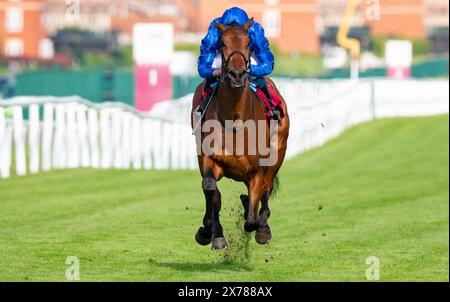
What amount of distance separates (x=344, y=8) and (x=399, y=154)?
60854mm

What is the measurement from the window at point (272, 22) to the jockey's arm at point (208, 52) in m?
79.7

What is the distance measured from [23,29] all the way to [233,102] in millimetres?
83342

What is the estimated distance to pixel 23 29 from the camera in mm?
92812

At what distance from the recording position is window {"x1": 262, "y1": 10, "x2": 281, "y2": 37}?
91.7 metres

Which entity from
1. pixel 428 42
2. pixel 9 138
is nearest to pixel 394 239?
pixel 9 138

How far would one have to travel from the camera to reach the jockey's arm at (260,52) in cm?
1156

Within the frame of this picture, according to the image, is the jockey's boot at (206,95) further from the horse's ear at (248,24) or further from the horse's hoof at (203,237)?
the horse's hoof at (203,237)

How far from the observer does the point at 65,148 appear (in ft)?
74.7

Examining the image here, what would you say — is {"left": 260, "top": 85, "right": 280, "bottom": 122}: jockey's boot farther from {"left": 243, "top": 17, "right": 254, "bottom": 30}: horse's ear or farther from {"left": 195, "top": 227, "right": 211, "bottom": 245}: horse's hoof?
{"left": 195, "top": 227, "right": 211, "bottom": 245}: horse's hoof

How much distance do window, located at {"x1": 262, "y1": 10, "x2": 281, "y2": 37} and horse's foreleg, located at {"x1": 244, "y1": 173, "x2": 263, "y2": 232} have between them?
262 feet

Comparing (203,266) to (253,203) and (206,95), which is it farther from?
(206,95)

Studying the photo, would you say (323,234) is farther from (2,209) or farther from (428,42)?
(428,42)

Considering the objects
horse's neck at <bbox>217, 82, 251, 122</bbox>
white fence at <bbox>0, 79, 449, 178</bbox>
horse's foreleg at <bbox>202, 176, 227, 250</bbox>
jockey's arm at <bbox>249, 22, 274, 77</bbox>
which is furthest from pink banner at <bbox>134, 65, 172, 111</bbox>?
horse's neck at <bbox>217, 82, 251, 122</bbox>
